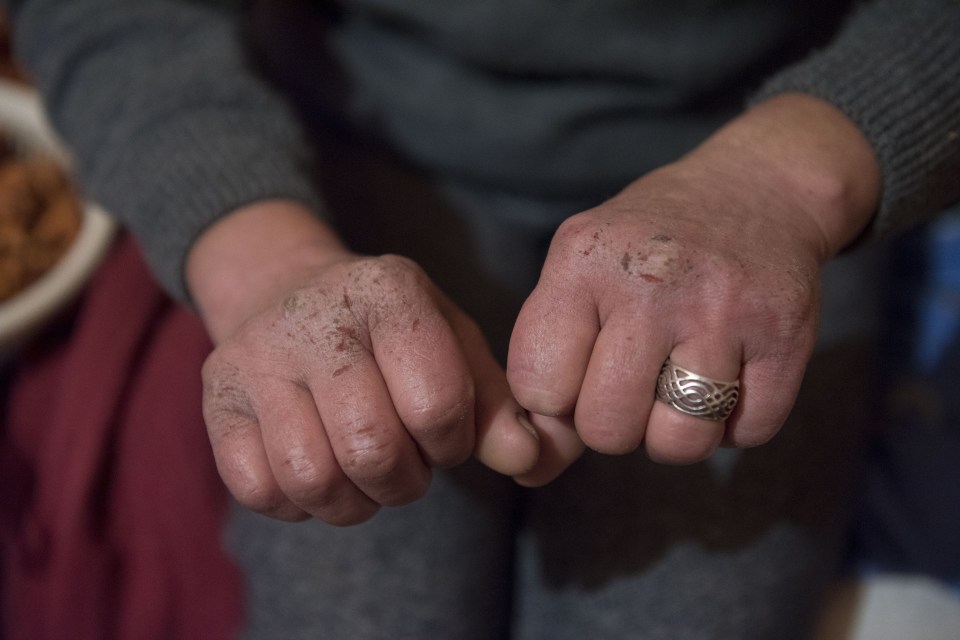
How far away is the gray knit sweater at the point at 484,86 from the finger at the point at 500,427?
12cm

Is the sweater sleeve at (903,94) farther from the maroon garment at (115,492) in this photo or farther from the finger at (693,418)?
the maroon garment at (115,492)

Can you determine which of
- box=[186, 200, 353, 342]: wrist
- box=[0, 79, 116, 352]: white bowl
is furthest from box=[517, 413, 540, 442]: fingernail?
box=[0, 79, 116, 352]: white bowl

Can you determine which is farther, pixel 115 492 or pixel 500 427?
pixel 115 492

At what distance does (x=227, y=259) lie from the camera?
343 mm

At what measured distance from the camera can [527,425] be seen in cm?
27

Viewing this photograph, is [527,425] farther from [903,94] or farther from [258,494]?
[903,94]

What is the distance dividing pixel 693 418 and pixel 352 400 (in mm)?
118

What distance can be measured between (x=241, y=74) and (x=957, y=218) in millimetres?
558

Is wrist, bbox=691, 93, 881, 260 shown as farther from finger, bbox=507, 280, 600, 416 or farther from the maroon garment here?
the maroon garment

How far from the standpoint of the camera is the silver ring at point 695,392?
0.25 metres

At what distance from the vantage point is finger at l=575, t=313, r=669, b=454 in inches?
9.8

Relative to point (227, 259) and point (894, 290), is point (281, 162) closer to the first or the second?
point (227, 259)

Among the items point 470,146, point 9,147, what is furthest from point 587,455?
point 9,147

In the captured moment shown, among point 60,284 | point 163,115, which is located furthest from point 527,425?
point 60,284
